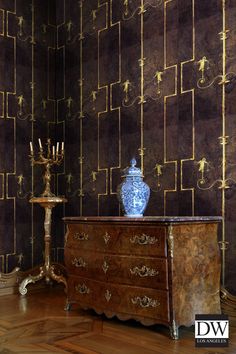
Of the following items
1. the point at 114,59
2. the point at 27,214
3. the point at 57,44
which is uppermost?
the point at 57,44

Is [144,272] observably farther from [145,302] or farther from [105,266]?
[105,266]

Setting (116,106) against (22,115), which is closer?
(116,106)

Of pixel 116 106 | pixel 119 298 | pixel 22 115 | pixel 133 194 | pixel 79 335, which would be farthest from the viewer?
pixel 22 115

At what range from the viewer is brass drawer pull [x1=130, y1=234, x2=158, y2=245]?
110 inches

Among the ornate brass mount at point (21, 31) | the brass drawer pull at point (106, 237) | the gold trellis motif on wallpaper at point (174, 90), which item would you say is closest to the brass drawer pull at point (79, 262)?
the brass drawer pull at point (106, 237)

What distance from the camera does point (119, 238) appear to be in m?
3.02

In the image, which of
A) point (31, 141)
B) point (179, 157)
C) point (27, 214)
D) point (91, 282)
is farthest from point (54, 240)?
point (179, 157)

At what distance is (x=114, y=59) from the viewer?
4156mm

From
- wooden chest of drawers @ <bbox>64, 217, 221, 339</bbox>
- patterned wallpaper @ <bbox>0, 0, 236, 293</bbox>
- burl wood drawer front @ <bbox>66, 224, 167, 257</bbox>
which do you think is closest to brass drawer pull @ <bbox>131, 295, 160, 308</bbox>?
wooden chest of drawers @ <bbox>64, 217, 221, 339</bbox>

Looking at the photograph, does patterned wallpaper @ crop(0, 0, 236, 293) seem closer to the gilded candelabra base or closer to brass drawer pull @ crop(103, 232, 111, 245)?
the gilded candelabra base

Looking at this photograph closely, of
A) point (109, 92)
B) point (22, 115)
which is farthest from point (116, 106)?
point (22, 115)

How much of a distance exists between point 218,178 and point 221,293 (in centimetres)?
84

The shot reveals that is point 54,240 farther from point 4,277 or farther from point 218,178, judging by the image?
point 218,178

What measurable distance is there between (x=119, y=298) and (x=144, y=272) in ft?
1.00
